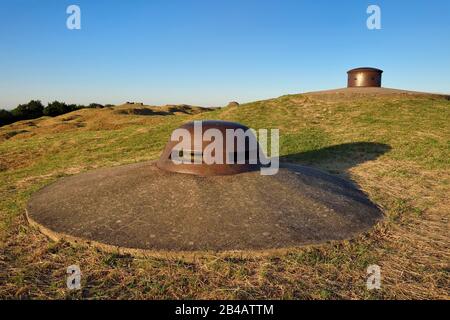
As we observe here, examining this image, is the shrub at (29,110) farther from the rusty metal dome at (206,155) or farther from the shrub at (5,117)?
the rusty metal dome at (206,155)

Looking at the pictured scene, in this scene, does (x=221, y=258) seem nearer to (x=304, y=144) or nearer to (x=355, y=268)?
(x=355, y=268)

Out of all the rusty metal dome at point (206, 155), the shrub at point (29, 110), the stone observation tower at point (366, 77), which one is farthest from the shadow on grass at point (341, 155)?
the shrub at point (29, 110)

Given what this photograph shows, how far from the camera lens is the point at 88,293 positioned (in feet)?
11.0

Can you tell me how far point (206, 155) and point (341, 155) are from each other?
6235 millimetres

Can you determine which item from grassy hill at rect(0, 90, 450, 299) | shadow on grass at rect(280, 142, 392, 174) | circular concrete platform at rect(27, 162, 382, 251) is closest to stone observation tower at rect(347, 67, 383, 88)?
grassy hill at rect(0, 90, 450, 299)

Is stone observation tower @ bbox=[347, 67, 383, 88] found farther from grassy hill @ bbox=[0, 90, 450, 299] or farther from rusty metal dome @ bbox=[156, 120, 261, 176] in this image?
rusty metal dome @ bbox=[156, 120, 261, 176]

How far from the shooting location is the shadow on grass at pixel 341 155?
32.5ft

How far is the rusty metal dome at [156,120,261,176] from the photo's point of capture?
6.19 m

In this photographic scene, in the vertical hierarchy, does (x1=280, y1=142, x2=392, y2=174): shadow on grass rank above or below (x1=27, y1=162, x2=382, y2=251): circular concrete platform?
above

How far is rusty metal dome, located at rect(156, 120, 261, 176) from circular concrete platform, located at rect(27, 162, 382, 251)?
167 millimetres

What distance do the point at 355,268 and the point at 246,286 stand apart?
139 cm


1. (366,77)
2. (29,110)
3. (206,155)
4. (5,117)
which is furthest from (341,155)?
(29,110)

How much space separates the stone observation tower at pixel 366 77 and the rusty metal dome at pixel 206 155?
61.4 feet

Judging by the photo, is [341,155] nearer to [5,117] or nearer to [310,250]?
[310,250]
